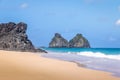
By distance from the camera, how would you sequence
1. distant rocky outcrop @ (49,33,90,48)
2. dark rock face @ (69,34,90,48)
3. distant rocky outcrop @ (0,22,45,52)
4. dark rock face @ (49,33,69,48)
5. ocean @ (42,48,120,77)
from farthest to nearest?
1. dark rock face @ (69,34,90,48)
2. distant rocky outcrop @ (49,33,90,48)
3. dark rock face @ (49,33,69,48)
4. distant rocky outcrop @ (0,22,45,52)
5. ocean @ (42,48,120,77)

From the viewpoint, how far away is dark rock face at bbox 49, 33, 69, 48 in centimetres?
12925

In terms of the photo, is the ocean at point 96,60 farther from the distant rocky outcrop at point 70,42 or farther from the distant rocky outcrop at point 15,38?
the distant rocky outcrop at point 70,42

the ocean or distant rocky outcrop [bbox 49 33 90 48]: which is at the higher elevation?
distant rocky outcrop [bbox 49 33 90 48]

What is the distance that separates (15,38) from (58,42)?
88.1 meters

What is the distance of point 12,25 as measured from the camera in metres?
46.9

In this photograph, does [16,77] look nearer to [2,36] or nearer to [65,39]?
[2,36]

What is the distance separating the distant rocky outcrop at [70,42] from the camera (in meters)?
131

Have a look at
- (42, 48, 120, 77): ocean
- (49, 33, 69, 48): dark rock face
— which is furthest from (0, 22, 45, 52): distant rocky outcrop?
(49, 33, 69, 48): dark rock face

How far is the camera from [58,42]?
129625mm

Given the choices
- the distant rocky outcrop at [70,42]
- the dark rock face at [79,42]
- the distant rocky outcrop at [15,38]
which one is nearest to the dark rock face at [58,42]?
the distant rocky outcrop at [70,42]

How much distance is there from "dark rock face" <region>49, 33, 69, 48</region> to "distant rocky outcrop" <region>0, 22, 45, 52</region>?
8109 centimetres

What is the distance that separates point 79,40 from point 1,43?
99.0m

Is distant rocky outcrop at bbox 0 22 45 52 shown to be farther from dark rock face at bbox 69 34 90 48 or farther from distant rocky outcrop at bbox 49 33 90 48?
dark rock face at bbox 69 34 90 48

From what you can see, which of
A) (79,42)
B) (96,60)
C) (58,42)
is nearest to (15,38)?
(96,60)
